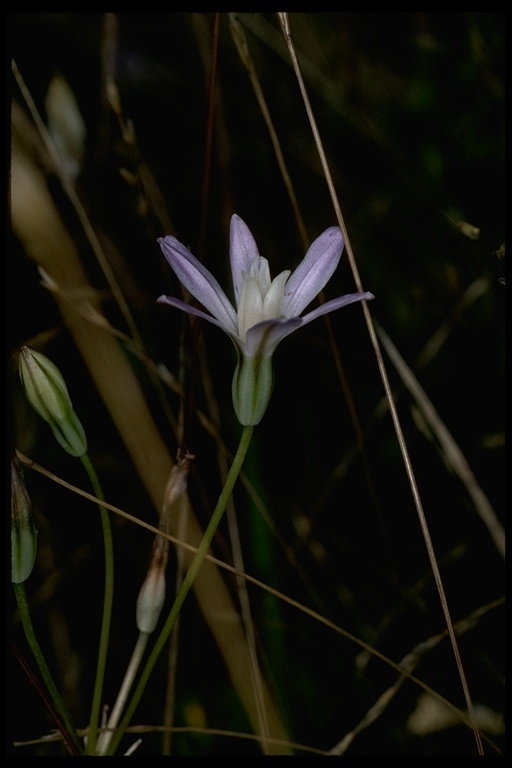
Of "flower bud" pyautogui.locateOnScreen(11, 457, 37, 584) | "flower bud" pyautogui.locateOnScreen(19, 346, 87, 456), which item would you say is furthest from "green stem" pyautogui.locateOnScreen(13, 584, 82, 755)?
"flower bud" pyautogui.locateOnScreen(19, 346, 87, 456)

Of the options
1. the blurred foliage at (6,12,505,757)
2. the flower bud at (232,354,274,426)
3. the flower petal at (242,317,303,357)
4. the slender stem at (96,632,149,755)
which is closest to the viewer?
the flower petal at (242,317,303,357)

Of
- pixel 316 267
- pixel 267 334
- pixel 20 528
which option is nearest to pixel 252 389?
pixel 267 334

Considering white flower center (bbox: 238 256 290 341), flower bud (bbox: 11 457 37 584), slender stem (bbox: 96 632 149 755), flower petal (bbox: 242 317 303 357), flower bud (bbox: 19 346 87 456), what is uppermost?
white flower center (bbox: 238 256 290 341)

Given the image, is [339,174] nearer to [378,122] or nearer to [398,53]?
[378,122]

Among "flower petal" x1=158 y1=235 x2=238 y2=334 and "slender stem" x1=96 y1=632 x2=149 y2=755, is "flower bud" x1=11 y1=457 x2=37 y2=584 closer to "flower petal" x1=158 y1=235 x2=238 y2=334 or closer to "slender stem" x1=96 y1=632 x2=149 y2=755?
"slender stem" x1=96 y1=632 x2=149 y2=755

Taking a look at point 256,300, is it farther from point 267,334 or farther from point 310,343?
point 310,343

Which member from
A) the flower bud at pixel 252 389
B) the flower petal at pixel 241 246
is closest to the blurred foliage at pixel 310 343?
the flower petal at pixel 241 246

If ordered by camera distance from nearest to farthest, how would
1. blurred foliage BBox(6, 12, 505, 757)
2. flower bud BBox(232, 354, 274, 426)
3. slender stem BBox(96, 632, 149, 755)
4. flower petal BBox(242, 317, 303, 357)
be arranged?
flower petal BBox(242, 317, 303, 357)
flower bud BBox(232, 354, 274, 426)
slender stem BBox(96, 632, 149, 755)
blurred foliage BBox(6, 12, 505, 757)

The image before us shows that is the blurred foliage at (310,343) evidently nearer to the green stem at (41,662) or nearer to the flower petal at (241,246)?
the flower petal at (241,246)
